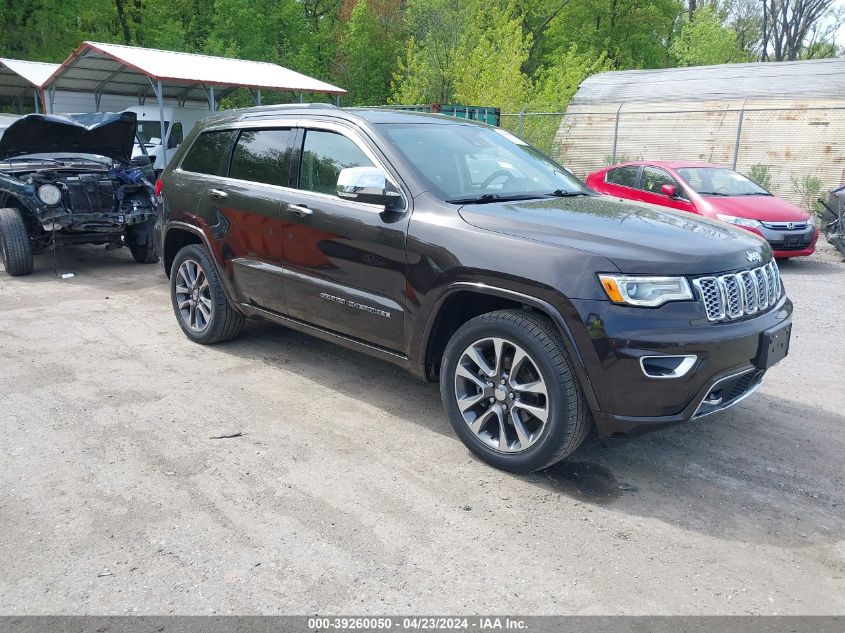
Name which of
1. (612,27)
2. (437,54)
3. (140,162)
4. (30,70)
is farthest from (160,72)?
(612,27)

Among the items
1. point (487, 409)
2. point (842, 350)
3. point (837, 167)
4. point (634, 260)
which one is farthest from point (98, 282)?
point (837, 167)

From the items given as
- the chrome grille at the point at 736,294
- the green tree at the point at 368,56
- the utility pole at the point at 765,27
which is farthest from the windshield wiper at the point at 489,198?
the utility pole at the point at 765,27

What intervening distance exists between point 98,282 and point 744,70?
65.2 feet

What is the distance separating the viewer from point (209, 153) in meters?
5.58

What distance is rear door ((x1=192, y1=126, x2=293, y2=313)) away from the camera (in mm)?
4812

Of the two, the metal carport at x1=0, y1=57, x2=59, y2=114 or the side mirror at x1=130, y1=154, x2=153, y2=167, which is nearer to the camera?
the side mirror at x1=130, y1=154, x2=153, y2=167

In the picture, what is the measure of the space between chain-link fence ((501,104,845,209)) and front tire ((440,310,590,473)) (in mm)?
14644

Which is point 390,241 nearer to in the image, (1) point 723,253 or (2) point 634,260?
(2) point 634,260

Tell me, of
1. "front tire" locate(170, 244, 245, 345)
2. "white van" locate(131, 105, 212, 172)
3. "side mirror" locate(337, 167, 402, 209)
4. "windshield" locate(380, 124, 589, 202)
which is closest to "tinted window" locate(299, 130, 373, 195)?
"windshield" locate(380, 124, 589, 202)

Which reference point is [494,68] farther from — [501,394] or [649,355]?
[649,355]

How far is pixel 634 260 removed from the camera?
322 centimetres

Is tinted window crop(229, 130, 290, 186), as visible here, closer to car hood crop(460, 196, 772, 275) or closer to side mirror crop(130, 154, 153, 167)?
car hood crop(460, 196, 772, 275)

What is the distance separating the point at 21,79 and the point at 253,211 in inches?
1078

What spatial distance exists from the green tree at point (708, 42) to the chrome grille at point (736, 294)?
39.7m
